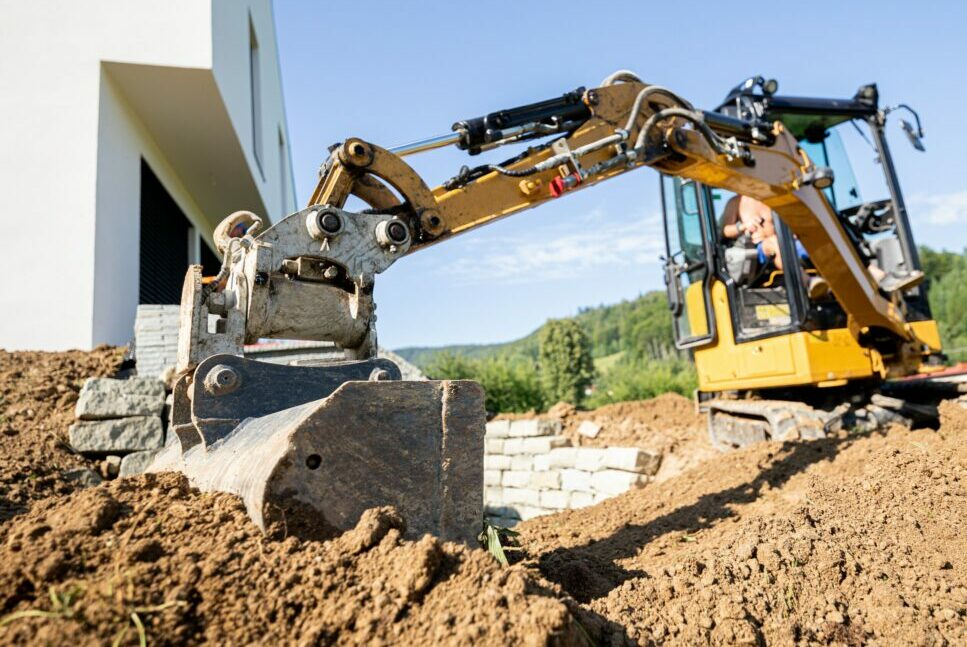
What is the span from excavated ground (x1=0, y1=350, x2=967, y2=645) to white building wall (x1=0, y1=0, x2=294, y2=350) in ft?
9.17

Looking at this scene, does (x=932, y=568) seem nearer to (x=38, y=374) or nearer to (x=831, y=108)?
(x=831, y=108)

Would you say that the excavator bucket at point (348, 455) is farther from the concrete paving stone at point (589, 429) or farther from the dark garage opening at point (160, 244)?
the dark garage opening at point (160, 244)

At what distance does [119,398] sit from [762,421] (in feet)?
19.1

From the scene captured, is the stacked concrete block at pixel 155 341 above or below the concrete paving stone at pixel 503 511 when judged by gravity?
above

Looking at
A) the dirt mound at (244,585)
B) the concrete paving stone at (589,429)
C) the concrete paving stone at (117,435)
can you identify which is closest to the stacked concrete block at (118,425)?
the concrete paving stone at (117,435)

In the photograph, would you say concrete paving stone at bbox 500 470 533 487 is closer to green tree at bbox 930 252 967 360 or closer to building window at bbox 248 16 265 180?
building window at bbox 248 16 265 180

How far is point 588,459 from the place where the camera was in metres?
8.05

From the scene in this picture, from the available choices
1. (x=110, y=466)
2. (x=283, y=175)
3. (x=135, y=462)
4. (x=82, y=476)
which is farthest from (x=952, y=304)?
(x=82, y=476)

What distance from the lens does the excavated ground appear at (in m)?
1.56

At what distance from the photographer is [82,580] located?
1609 millimetres

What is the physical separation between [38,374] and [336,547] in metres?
5.20

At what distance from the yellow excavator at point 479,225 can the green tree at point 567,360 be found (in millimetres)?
15214

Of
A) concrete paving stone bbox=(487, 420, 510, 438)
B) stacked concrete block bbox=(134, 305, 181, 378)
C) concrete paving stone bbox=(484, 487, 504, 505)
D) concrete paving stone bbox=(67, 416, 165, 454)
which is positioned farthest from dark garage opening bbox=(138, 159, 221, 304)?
concrete paving stone bbox=(484, 487, 504, 505)

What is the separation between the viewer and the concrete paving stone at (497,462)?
9.21m
